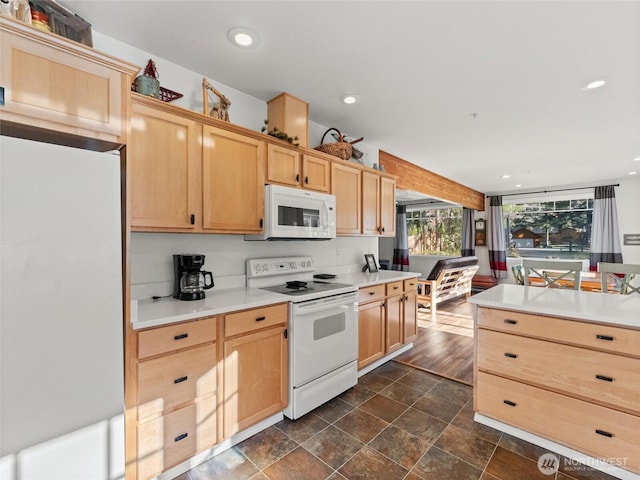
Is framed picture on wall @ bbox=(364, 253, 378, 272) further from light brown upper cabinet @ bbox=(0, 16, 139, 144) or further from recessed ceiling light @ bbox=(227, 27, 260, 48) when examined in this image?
light brown upper cabinet @ bbox=(0, 16, 139, 144)

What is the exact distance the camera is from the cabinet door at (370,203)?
10.9 feet

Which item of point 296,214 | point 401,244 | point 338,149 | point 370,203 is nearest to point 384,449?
point 296,214

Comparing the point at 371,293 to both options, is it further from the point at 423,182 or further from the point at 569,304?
the point at 423,182

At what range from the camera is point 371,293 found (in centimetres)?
283

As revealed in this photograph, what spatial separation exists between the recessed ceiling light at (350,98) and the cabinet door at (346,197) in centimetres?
59

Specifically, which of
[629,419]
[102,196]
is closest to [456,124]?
[629,419]

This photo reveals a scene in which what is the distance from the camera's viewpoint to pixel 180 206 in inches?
73.5

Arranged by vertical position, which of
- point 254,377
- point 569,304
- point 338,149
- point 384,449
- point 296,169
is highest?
point 338,149

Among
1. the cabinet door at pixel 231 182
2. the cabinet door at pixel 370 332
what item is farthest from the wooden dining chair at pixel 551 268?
the cabinet door at pixel 231 182

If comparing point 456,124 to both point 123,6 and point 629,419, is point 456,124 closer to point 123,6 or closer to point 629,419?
point 629,419

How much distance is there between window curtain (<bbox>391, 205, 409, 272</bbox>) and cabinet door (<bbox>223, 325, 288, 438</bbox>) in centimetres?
652

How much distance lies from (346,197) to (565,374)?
2.21 m

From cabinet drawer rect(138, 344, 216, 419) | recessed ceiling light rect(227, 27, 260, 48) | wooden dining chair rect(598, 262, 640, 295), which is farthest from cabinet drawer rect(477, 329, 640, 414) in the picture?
recessed ceiling light rect(227, 27, 260, 48)

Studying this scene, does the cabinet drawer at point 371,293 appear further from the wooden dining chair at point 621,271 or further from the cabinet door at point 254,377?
the wooden dining chair at point 621,271
